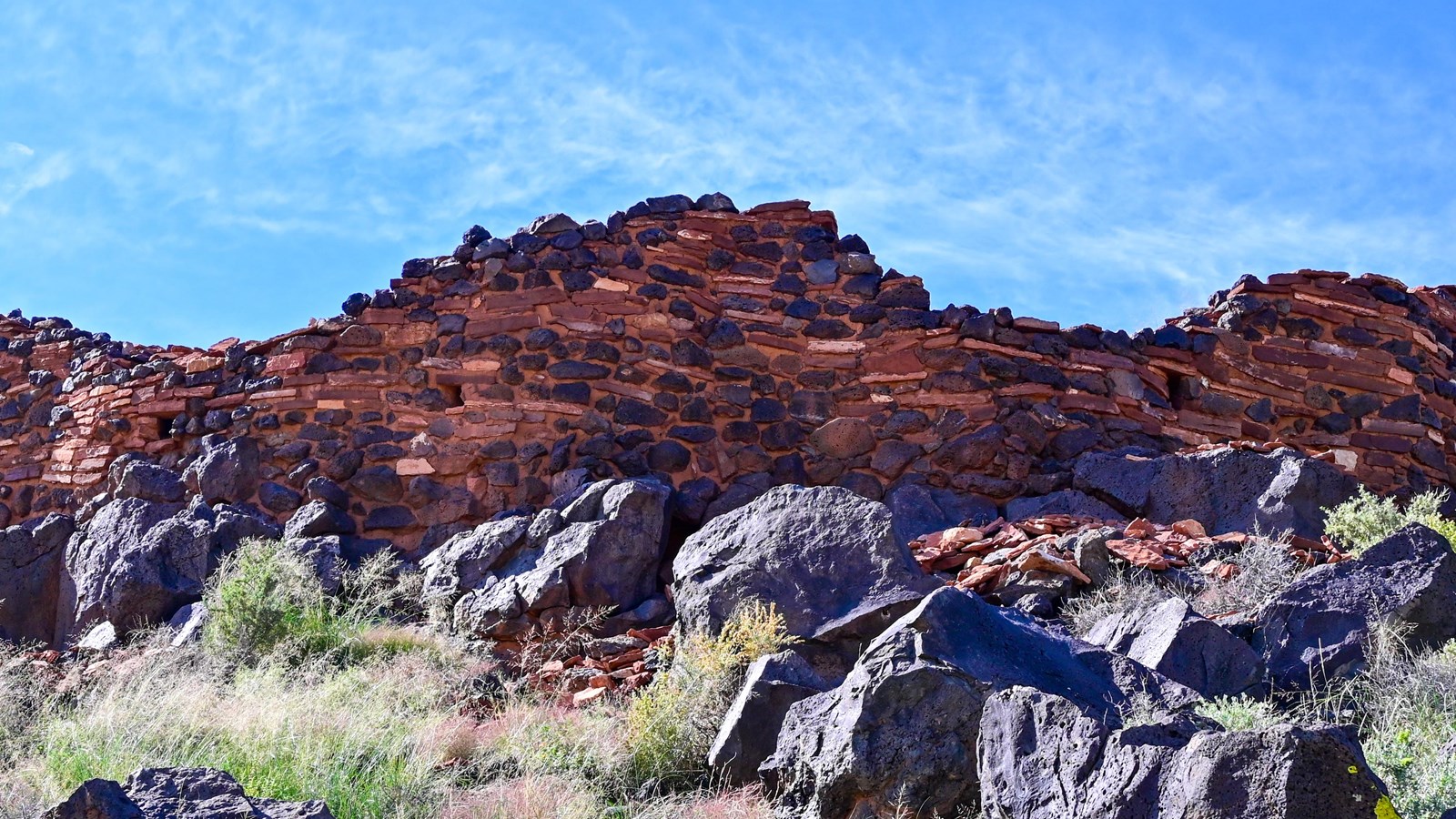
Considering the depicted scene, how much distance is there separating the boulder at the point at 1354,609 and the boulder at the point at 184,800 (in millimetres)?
3598

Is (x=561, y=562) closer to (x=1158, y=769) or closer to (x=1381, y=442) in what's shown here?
(x=1158, y=769)

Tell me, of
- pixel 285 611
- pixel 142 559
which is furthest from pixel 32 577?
pixel 285 611

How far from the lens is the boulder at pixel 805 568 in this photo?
21.2 ft

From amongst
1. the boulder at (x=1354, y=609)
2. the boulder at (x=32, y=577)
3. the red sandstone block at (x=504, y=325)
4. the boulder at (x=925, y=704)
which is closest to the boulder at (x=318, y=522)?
the red sandstone block at (x=504, y=325)

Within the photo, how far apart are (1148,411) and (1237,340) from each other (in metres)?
0.94

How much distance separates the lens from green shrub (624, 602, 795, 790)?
18.6 feet

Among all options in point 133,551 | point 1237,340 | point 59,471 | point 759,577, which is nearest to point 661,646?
point 759,577

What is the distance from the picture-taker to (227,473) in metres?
9.75

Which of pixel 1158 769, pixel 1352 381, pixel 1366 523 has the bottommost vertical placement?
pixel 1158 769

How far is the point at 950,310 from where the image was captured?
9711 millimetres

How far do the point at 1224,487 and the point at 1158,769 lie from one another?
4885 mm

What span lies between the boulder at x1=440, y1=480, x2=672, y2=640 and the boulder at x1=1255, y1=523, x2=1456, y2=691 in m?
3.40

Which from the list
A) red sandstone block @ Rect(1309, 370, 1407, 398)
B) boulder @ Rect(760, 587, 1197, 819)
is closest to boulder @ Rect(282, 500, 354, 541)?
boulder @ Rect(760, 587, 1197, 819)

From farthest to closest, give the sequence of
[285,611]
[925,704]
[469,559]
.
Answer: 1. [469,559]
2. [285,611]
3. [925,704]
